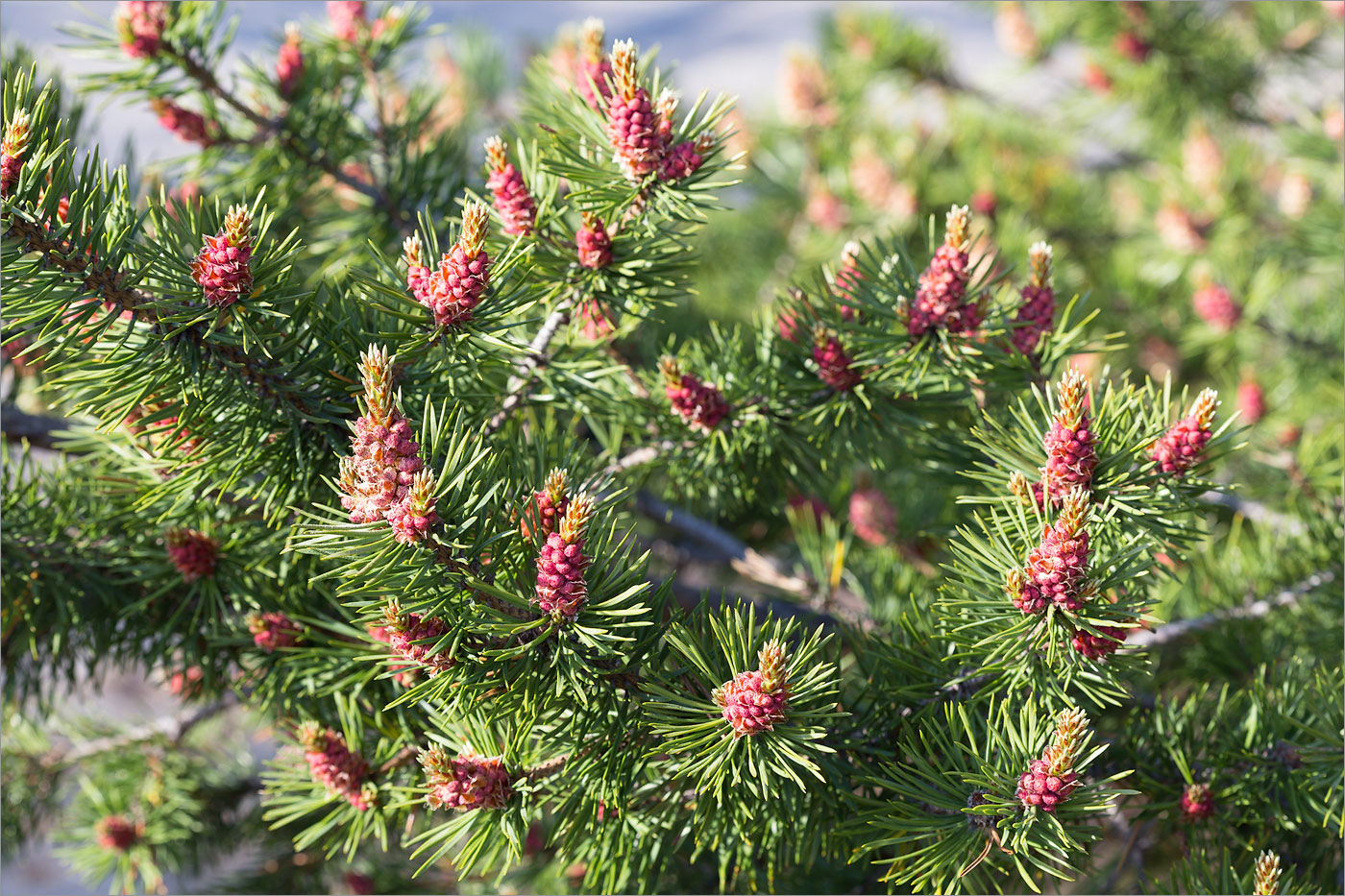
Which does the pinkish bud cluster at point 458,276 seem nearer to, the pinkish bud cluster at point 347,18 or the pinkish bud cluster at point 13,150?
the pinkish bud cluster at point 13,150

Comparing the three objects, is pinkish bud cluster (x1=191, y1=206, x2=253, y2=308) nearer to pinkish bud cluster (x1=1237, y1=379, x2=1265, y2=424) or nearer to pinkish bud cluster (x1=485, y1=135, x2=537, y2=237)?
pinkish bud cluster (x1=485, y1=135, x2=537, y2=237)

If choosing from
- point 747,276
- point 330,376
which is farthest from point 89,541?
point 747,276

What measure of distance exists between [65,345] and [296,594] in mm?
216

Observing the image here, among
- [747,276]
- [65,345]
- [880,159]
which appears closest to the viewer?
[65,345]

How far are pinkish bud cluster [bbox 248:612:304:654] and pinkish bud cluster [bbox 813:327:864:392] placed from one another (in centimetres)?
38

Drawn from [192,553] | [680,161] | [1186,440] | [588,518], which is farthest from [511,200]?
[1186,440]

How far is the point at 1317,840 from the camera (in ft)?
2.01

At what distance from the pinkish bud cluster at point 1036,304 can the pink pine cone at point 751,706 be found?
0.98ft

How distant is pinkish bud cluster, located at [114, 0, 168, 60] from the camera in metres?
0.67

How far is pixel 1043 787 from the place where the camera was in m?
0.46

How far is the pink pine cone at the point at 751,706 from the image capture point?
A: 1.45 feet

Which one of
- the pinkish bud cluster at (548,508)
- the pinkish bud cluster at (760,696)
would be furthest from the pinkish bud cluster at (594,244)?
the pinkish bud cluster at (760,696)

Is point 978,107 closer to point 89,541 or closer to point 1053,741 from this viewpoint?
point 1053,741

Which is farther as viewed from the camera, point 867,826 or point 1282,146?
point 1282,146
